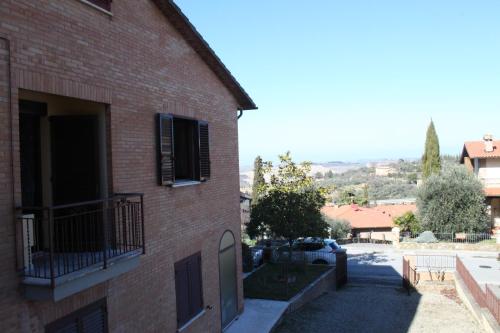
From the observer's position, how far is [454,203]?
27.0m

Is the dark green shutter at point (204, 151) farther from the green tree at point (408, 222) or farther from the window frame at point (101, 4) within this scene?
the green tree at point (408, 222)

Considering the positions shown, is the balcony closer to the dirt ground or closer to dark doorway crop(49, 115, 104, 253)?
dark doorway crop(49, 115, 104, 253)

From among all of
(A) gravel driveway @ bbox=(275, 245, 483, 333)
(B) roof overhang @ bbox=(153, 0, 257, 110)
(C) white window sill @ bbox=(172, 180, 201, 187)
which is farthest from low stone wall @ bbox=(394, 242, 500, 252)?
(C) white window sill @ bbox=(172, 180, 201, 187)

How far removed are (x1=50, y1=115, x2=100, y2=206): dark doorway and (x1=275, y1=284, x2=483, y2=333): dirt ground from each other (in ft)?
23.8

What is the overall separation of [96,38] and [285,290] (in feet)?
35.3

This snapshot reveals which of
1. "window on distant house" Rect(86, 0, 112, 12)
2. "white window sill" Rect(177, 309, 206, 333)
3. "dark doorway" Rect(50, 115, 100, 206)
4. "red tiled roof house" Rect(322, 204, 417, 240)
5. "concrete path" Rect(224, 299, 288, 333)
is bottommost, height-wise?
"red tiled roof house" Rect(322, 204, 417, 240)

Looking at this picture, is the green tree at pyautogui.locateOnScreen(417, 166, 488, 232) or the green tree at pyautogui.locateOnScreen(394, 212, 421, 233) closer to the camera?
the green tree at pyautogui.locateOnScreen(417, 166, 488, 232)

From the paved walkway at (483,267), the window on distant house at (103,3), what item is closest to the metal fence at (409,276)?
the paved walkway at (483,267)

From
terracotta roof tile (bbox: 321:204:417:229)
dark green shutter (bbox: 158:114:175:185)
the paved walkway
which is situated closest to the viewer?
dark green shutter (bbox: 158:114:175:185)

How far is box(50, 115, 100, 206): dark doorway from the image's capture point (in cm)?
715

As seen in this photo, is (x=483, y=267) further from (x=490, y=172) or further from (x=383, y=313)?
(x=490, y=172)

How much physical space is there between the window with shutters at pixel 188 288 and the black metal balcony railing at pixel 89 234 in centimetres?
184

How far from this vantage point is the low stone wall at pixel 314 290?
1426 cm

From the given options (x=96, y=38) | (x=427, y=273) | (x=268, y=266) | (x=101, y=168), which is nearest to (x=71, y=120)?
(x=101, y=168)
